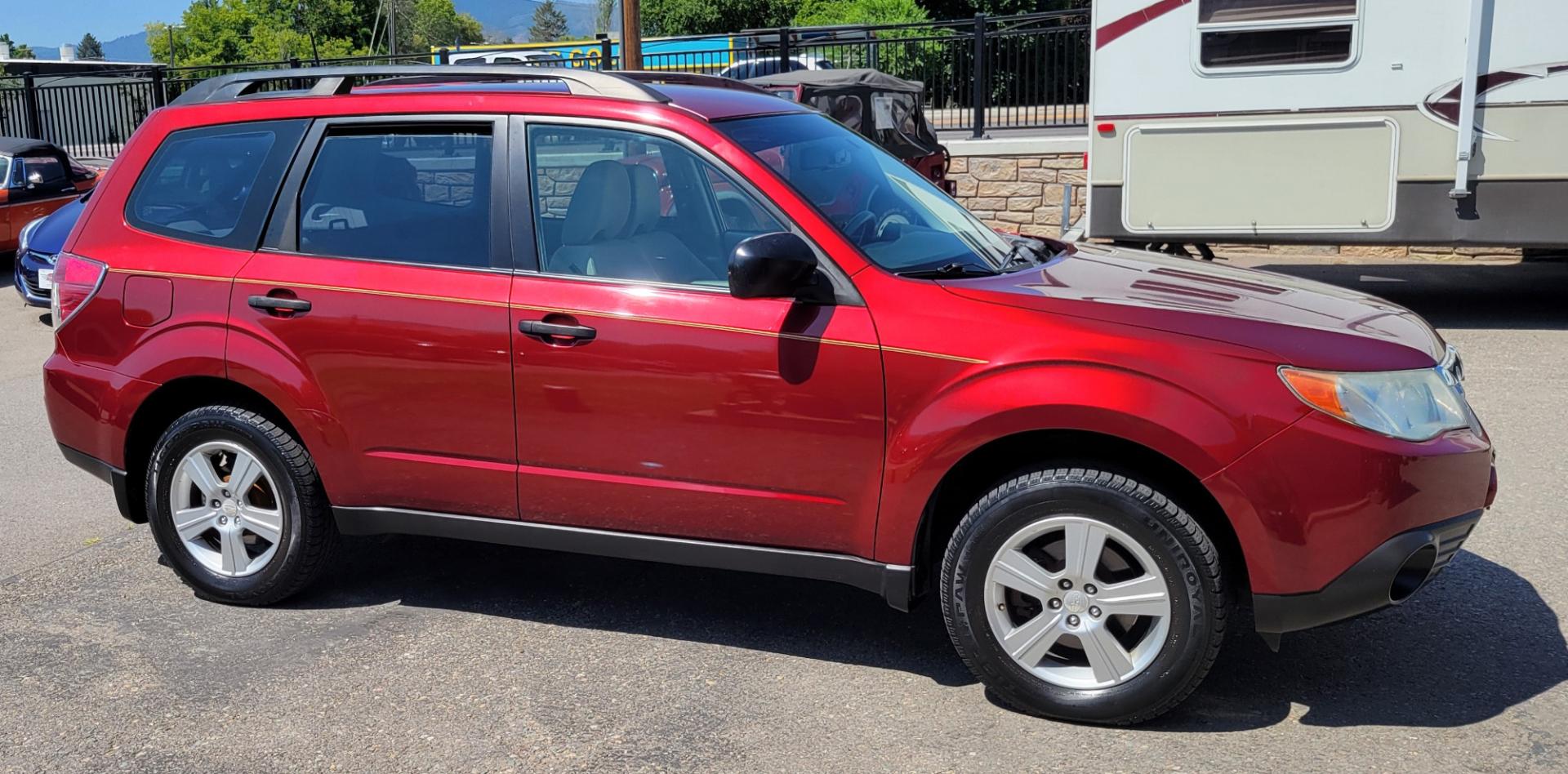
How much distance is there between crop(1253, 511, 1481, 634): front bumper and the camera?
368cm

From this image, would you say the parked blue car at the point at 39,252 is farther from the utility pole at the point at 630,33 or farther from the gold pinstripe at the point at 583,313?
the gold pinstripe at the point at 583,313

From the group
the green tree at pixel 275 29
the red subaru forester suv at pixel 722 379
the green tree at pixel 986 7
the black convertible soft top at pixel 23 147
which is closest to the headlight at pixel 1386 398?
the red subaru forester suv at pixel 722 379

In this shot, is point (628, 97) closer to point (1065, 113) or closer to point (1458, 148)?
point (1458, 148)

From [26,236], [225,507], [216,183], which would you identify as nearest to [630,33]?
[26,236]

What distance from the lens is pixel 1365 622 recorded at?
4.73 metres

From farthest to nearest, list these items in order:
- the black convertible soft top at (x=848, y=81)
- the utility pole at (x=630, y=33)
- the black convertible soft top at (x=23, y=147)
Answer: the utility pole at (x=630, y=33)
the black convertible soft top at (x=23, y=147)
the black convertible soft top at (x=848, y=81)

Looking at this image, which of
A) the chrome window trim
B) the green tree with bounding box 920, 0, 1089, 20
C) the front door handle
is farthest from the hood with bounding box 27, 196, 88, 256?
the green tree with bounding box 920, 0, 1089, 20

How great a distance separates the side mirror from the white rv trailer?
23.8 feet

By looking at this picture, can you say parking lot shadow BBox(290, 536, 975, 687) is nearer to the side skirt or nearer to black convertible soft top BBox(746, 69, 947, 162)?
the side skirt

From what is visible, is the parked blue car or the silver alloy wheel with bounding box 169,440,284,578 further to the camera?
the parked blue car

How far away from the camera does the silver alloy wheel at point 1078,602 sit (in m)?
3.83

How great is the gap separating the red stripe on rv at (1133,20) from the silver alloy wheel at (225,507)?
25.1 ft

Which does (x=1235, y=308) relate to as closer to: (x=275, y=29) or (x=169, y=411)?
(x=169, y=411)

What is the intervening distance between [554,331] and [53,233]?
358 inches
